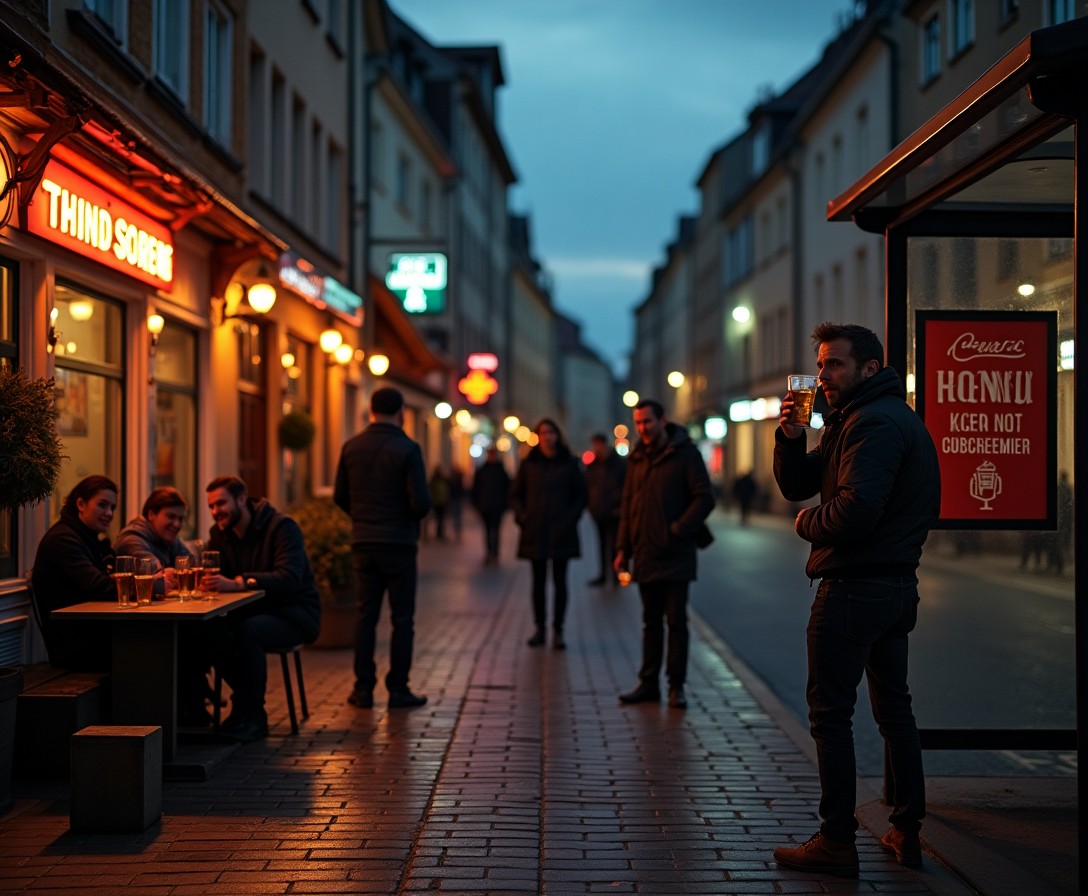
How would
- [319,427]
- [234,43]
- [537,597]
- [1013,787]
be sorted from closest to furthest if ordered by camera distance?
[1013,787], [537,597], [234,43], [319,427]

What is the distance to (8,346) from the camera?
28.9 ft

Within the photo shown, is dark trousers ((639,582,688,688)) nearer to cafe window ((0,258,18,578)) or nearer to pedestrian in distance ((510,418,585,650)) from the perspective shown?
pedestrian in distance ((510,418,585,650))

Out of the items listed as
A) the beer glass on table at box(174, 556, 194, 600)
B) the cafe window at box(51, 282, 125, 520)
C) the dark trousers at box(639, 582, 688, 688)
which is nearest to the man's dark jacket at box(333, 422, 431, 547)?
the dark trousers at box(639, 582, 688, 688)

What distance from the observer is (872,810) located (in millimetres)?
6527

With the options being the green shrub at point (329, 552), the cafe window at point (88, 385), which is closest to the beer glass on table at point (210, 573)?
the cafe window at point (88, 385)

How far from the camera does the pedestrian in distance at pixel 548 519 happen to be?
1277cm

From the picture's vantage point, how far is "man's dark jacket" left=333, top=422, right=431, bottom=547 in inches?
368

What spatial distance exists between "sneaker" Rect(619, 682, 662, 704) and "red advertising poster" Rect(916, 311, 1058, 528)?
3.04m

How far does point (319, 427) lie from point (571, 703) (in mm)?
12968

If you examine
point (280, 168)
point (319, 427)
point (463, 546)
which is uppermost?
point (280, 168)

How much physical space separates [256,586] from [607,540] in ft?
37.9

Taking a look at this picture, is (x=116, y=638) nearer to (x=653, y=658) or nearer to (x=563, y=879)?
(x=563, y=879)

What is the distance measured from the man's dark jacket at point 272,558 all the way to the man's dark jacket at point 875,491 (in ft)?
12.2

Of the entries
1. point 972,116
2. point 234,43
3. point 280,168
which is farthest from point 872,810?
point 280,168
